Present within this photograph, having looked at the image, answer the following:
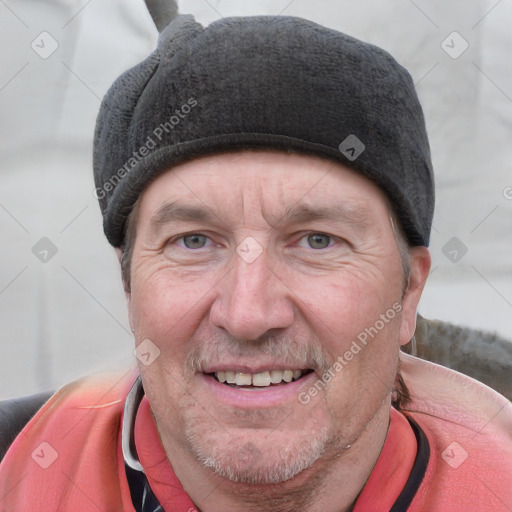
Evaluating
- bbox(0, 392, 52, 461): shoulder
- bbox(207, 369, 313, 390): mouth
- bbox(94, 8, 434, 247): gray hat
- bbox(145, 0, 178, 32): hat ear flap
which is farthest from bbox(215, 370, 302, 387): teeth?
bbox(145, 0, 178, 32): hat ear flap

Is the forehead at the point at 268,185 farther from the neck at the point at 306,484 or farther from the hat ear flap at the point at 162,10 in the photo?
the hat ear flap at the point at 162,10

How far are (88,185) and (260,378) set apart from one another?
119cm

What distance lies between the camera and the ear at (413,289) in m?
1.46

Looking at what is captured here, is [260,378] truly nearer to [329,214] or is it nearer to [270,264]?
[270,264]

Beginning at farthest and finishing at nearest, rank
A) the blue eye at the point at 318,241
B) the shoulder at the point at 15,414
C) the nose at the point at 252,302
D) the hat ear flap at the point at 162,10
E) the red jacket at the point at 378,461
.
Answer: the hat ear flap at the point at 162,10 < the shoulder at the point at 15,414 < the red jacket at the point at 378,461 < the blue eye at the point at 318,241 < the nose at the point at 252,302

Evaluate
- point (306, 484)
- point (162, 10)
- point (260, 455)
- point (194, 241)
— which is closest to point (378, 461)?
point (306, 484)

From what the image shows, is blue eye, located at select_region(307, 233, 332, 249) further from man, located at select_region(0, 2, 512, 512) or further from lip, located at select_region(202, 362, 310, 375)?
lip, located at select_region(202, 362, 310, 375)

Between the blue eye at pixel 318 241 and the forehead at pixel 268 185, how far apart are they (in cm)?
6

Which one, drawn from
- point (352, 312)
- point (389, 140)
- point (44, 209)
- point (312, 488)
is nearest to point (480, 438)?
point (312, 488)

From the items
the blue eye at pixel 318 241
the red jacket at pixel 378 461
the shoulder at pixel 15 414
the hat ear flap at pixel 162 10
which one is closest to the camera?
the blue eye at pixel 318 241

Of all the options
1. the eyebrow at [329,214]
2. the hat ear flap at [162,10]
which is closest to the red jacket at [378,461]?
the eyebrow at [329,214]

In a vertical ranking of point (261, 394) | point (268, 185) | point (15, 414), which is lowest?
point (15, 414)

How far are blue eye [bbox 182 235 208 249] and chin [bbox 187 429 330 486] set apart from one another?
14.4 inches

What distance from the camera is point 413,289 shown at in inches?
59.1
